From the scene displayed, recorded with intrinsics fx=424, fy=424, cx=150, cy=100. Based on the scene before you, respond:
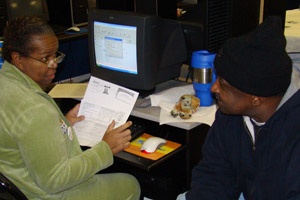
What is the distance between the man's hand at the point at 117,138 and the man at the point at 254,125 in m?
0.36

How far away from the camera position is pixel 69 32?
381cm

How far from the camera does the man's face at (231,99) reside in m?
1.38

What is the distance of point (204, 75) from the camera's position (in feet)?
6.58

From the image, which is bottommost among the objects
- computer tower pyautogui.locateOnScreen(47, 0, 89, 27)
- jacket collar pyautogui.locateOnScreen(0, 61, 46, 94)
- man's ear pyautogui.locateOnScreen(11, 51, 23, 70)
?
computer tower pyautogui.locateOnScreen(47, 0, 89, 27)

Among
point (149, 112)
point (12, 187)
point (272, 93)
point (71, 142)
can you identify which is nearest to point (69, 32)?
point (149, 112)

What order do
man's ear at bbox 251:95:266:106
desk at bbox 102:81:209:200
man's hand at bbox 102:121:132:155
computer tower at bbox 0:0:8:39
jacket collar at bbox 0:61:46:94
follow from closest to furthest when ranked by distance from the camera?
man's ear at bbox 251:95:266:106 < jacket collar at bbox 0:61:46:94 < man's hand at bbox 102:121:132:155 < desk at bbox 102:81:209:200 < computer tower at bbox 0:0:8:39

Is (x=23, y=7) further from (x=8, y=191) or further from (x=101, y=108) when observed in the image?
(x=8, y=191)

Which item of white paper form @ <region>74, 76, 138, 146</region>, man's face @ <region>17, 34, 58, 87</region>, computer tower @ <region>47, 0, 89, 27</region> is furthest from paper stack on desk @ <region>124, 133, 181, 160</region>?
computer tower @ <region>47, 0, 89, 27</region>

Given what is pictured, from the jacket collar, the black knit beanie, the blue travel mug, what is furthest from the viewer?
the blue travel mug

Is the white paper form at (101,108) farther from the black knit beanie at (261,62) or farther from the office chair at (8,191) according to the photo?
the black knit beanie at (261,62)

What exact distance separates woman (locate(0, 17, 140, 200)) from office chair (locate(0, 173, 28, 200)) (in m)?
0.08

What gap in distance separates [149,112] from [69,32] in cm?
206

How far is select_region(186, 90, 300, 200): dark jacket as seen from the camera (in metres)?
1.31

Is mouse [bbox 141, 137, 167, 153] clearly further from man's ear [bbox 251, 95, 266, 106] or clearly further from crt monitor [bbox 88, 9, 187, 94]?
man's ear [bbox 251, 95, 266, 106]
